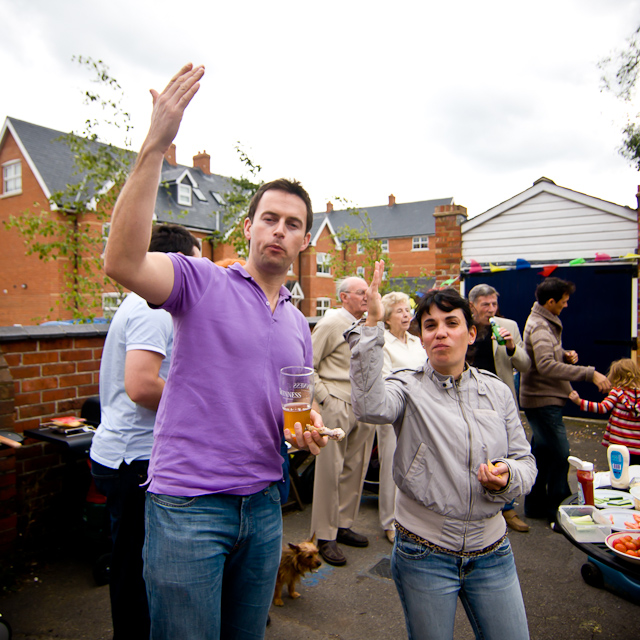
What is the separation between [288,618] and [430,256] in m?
40.4

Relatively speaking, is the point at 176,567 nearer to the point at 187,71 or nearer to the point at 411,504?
the point at 411,504

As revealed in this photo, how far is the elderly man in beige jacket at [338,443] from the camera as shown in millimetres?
3861

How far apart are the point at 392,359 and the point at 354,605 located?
1945 millimetres

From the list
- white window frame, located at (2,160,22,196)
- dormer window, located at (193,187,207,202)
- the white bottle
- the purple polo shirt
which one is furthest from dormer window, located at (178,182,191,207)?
the purple polo shirt

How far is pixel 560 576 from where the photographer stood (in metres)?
3.50

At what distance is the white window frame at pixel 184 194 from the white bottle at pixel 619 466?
28.7 m

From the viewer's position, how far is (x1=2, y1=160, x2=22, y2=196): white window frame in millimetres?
23828

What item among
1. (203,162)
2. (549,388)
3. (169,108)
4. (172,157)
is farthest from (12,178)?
(169,108)

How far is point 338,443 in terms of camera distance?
158 inches

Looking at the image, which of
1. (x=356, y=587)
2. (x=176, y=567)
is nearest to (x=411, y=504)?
(x=176, y=567)

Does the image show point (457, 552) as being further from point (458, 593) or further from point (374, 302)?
point (374, 302)

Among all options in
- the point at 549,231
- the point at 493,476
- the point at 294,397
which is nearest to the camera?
the point at 294,397

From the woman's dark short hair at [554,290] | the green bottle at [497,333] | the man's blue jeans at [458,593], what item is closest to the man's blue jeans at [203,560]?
the man's blue jeans at [458,593]

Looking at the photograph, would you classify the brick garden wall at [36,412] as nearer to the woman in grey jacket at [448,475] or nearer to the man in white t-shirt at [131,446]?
the man in white t-shirt at [131,446]
